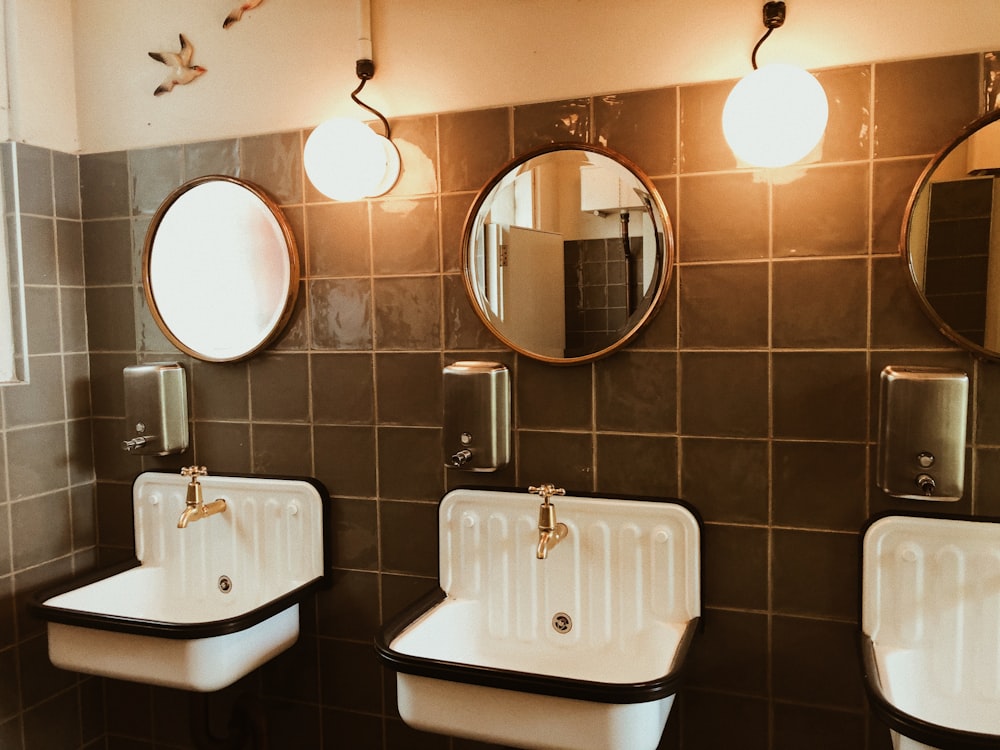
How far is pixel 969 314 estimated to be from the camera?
143cm

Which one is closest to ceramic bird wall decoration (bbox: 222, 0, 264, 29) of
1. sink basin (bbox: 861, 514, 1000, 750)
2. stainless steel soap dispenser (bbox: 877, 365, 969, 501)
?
stainless steel soap dispenser (bbox: 877, 365, 969, 501)

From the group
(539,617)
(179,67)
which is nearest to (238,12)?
(179,67)

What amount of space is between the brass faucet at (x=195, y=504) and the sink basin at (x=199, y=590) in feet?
0.20

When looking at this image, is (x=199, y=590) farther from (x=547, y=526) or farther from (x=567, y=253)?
→ (x=567, y=253)

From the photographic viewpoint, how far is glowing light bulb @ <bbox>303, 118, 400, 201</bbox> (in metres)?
1.75

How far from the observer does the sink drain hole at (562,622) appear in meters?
1.70

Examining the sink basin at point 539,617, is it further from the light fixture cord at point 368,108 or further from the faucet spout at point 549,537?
the light fixture cord at point 368,108

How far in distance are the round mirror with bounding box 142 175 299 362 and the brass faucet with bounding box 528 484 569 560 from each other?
2.56 feet

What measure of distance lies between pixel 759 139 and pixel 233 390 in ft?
4.51

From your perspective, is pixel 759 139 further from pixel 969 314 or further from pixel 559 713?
pixel 559 713

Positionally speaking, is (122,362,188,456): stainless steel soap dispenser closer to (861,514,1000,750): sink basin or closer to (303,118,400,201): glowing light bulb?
(303,118,400,201): glowing light bulb

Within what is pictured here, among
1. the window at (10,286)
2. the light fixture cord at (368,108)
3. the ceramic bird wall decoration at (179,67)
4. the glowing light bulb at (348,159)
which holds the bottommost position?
the window at (10,286)

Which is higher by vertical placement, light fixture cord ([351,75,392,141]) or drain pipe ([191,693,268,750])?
light fixture cord ([351,75,392,141])

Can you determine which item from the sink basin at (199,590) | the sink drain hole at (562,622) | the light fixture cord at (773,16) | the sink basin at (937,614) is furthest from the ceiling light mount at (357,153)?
the sink basin at (937,614)
